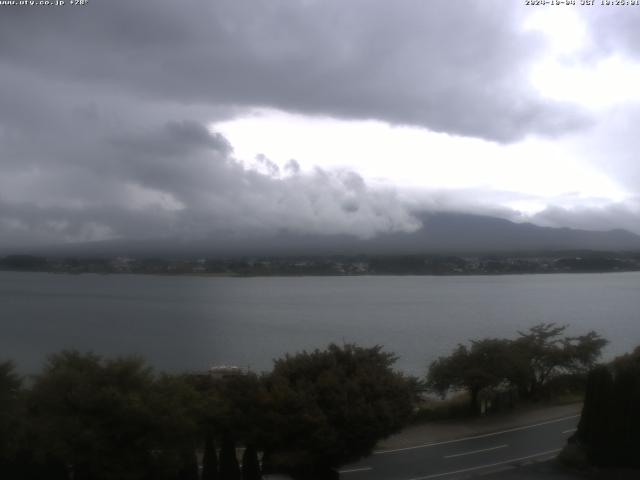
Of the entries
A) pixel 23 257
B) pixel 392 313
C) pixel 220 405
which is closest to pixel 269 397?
pixel 220 405

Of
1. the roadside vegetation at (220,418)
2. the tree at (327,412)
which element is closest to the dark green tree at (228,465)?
the roadside vegetation at (220,418)

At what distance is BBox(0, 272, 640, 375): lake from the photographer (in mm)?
39062

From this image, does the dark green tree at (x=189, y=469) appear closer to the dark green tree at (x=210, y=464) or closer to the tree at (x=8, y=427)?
the dark green tree at (x=210, y=464)

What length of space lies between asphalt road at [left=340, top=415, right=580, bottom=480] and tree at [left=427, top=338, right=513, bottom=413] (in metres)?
2.39

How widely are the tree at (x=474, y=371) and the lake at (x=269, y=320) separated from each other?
999cm

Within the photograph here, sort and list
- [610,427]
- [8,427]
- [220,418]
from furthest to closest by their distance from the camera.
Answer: [610,427] < [220,418] < [8,427]

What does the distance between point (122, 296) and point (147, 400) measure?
6839 centimetres

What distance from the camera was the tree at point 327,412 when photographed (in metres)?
12.8

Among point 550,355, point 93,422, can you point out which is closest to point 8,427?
point 93,422

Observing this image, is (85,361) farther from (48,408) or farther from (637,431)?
(637,431)

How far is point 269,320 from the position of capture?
55.2 m

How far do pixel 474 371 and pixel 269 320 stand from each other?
116 ft

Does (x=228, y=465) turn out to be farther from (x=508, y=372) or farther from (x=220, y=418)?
(x=508, y=372)

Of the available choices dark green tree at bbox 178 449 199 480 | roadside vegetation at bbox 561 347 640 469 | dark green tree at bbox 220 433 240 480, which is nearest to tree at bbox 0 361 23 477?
dark green tree at bbox 178 449 199 480
